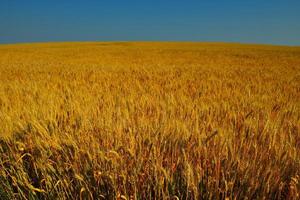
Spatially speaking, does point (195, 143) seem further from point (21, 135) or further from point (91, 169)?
point (21, 135)

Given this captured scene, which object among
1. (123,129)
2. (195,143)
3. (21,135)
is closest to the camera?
(195,143)

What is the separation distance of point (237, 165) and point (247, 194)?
0.52ft

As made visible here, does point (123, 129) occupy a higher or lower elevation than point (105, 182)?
higher

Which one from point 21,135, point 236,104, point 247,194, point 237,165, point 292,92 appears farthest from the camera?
point 292,92

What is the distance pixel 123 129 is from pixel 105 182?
0.46m

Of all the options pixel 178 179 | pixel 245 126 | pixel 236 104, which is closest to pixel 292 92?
pixel 236 104

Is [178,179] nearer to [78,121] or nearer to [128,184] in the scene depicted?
[128,184]

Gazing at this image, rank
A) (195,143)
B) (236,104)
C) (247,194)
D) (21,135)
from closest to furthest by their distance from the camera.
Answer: (247,194), (195,143), (21,135), (236,104)

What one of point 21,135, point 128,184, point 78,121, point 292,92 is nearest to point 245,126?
point 128,184

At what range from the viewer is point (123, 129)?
1.68 m

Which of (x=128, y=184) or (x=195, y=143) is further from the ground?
(x=195, y=143)

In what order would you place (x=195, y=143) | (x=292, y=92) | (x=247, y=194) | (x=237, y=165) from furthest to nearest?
(x=292, y=92), (x=195, y=143), (x=237, y=165), (x=247, y=194)

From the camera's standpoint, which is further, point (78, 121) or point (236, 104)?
point (236, 104)

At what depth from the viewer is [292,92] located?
3.61 meters
